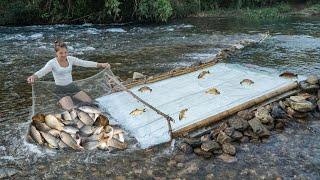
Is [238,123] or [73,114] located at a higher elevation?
[73,114]

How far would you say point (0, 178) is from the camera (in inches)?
240

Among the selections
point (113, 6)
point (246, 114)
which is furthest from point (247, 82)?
point (113, 6)

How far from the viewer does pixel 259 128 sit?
7.40 metres

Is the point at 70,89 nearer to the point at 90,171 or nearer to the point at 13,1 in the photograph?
the point at 90,171

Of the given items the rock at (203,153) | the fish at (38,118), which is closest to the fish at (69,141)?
the fish at (38,118)

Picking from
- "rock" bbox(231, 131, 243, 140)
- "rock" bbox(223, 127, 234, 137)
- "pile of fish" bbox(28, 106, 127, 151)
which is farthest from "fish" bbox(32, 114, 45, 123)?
"rock" bbox(231, 131, 243, 140)

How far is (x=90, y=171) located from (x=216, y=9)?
77.4ft

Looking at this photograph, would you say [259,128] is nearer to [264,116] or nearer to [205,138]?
[264,116]

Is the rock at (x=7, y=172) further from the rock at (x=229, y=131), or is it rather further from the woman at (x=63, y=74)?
the rock at (x=229, y=131)

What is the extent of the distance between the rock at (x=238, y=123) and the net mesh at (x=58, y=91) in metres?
2.55

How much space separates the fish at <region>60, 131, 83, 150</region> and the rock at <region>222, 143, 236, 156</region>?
2.37 meters

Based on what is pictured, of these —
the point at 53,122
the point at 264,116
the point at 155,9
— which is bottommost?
the point at 264,116

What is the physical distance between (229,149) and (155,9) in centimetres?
1574

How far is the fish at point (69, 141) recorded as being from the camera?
6812 millimetres
